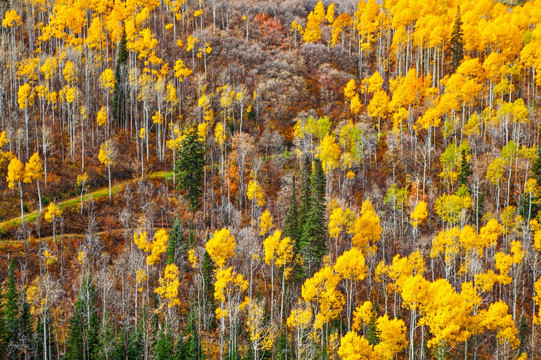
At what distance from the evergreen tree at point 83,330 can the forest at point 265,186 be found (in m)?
0.25

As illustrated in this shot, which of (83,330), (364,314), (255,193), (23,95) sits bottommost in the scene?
(83,330)

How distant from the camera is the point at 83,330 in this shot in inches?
1700

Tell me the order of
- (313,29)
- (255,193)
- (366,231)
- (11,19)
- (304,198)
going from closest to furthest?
(366,231) < (304,198) < (255,193) < (11,19) < (313,29)

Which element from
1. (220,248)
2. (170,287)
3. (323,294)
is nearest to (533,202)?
(323,294)

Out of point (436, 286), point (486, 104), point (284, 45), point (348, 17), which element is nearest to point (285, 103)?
point (284, 45)

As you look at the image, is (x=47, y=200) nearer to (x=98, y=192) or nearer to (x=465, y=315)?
(x=98, y=192)

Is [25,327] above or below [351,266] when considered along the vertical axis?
below

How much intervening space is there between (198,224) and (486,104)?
50.6 m

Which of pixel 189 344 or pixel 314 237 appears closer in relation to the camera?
pixel 189 344

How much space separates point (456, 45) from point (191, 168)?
5415 cm

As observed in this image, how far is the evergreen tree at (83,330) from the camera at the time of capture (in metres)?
40.9

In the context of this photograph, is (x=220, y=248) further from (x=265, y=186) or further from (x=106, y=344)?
(x=265, y=186)

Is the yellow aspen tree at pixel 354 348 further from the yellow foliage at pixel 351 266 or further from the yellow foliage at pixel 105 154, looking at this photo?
the yellow foliage at pixel 105 154

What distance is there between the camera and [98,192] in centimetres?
6425
